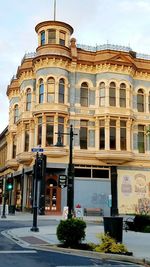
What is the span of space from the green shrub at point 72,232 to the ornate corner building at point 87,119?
23.8 meters

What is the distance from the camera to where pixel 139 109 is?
4266 centimetres

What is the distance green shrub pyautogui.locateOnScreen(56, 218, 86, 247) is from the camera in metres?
13.8

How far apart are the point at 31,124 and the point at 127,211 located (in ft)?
42.0

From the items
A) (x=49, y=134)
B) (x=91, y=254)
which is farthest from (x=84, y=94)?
(x=91, y=254)

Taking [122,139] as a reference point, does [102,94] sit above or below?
above

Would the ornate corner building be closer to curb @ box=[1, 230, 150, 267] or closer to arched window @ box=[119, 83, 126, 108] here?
arched window @ box=[119, 83, 126, 108]

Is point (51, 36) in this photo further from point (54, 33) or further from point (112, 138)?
point (112, 138)

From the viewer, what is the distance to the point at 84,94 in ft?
135

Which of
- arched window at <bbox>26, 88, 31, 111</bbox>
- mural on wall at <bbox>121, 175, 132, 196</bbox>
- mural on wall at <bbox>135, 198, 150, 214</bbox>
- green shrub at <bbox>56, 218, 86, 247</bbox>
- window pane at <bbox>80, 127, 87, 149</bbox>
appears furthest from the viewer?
arched window at <bbox>26, 88, 31, 111</bbox>

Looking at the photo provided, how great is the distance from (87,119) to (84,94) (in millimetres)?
2599

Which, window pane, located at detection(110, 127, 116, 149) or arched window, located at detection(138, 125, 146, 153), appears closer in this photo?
window pane, located at detection(110, 127, 116, 149)

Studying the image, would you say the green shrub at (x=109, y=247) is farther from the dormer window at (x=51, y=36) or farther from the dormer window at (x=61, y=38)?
the dormer window at (x=61, y=38)

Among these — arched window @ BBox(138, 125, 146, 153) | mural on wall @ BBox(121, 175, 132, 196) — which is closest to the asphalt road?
mural on wall @ BBox(121, 175, 132, 196)

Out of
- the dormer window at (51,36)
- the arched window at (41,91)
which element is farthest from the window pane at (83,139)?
the dormer window at (51,36)
